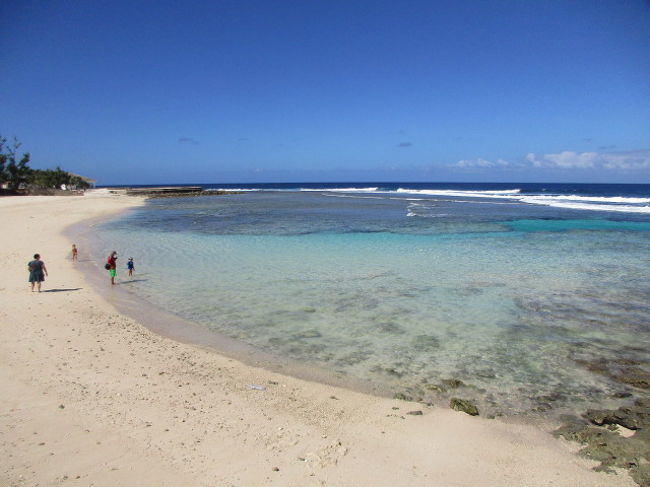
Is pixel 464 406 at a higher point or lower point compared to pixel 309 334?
lower

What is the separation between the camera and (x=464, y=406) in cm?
615

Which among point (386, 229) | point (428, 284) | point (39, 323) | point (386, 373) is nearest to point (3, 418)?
point (39, 323)

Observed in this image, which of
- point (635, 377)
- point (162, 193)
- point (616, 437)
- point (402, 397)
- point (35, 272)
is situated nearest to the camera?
point (616, 437)

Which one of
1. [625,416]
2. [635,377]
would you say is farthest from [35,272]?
[635,377]

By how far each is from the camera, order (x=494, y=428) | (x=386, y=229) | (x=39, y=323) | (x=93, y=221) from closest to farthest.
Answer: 1. (x=494, y=428)
2. (x=39, y=323)
3. (x=386, y=229)
4. (x=93, y=221)

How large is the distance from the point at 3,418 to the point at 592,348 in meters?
10.2

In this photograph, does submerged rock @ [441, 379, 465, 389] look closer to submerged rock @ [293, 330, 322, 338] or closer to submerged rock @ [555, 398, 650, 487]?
submerged rock @ [555, 398, 650, 487]

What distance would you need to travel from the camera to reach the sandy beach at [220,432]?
14.8 ft

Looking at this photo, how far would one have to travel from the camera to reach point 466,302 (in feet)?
37.3

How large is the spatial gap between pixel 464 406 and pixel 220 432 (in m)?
3.61

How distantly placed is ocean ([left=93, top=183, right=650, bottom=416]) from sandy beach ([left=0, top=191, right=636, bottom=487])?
927 millimetres

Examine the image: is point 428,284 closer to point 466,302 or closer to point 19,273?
point 466,302

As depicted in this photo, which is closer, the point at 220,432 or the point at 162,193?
the point at 220,432

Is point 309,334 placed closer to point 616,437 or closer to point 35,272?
point 616,437
